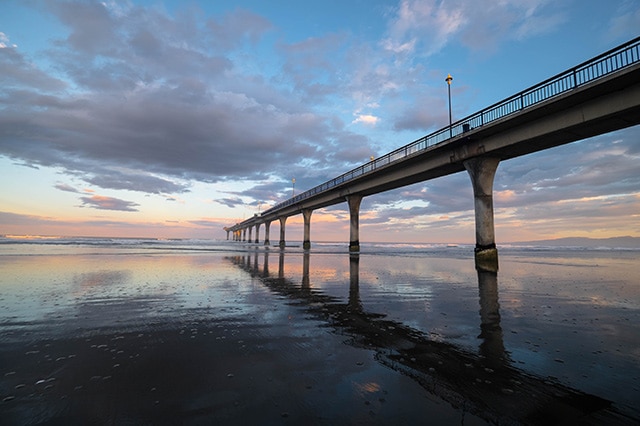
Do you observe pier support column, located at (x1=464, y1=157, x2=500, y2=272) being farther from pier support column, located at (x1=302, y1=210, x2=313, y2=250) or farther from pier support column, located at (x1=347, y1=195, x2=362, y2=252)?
pier support column, located at (x1=302, y1=210, x2=313, y2=250)

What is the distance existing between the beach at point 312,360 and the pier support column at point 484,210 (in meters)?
11.4

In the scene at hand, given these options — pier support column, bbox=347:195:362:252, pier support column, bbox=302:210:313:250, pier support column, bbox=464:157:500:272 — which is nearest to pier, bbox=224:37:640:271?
pier support column, bbox=464:157:500:272

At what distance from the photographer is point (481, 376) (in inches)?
154

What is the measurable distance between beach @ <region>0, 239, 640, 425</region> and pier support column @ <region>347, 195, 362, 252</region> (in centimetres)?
3371

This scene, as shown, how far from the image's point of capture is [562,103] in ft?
52.2

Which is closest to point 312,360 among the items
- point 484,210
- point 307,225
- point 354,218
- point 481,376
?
point 481,376

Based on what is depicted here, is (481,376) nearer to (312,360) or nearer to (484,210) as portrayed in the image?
(312,360)

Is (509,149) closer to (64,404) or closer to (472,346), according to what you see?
(472,346)

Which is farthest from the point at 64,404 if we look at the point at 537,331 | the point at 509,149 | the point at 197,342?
the point at 509,149

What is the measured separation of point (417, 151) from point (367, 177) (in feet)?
35.3

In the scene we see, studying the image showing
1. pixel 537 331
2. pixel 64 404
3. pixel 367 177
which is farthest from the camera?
pixel 367 177

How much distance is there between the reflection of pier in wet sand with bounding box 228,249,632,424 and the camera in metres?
3.04

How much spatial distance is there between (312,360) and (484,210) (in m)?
20.6

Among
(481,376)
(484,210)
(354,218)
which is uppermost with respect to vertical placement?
(354,218)
